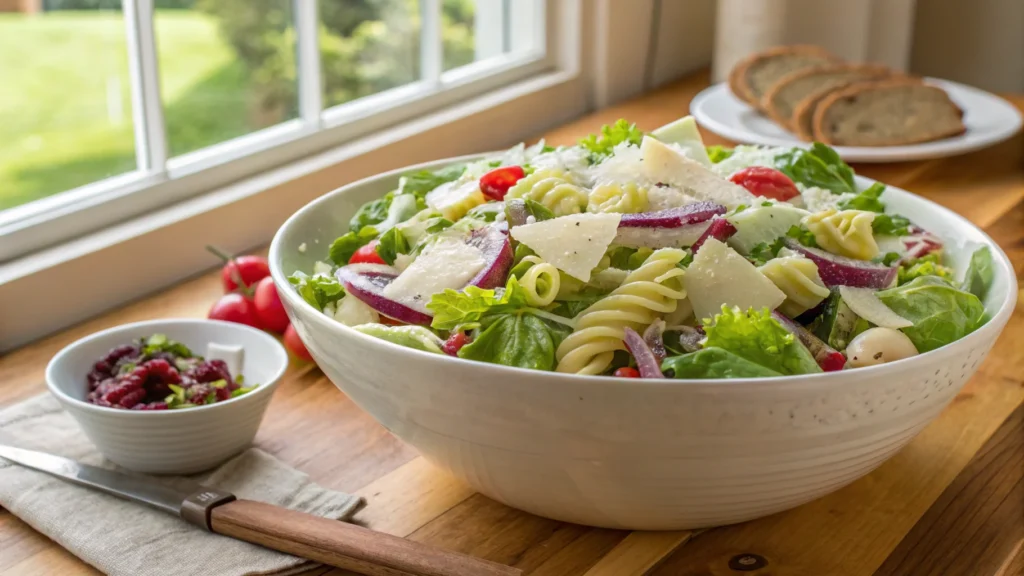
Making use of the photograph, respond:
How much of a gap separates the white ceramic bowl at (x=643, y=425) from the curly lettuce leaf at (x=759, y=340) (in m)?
0.07

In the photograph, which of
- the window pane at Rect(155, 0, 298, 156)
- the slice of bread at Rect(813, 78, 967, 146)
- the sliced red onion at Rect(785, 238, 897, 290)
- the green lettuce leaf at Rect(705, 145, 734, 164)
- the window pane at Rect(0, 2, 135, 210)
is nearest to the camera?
the sliced red onion at Rect(785, 238, 897, 290)

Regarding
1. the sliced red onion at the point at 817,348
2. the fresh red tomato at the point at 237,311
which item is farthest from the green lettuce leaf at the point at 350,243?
the sliced red onion at the point at 817,348

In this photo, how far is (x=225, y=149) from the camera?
1864mm

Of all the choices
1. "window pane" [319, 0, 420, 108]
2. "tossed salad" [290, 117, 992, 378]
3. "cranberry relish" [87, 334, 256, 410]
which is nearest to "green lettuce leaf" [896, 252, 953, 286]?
"tossed salad" [290, 117, 992, 378]

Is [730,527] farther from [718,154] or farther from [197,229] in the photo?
[197,229]

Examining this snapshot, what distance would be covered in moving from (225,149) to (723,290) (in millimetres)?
1140

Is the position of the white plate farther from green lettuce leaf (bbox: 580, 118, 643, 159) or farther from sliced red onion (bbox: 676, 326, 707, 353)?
sliced red onion (bbox: 676, 326, 707, 353)

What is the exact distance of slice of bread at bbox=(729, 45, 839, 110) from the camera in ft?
7.79

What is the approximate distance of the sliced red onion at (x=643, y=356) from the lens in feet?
2.93

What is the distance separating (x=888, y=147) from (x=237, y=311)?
50.6 inches

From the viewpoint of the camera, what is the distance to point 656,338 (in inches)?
37.8

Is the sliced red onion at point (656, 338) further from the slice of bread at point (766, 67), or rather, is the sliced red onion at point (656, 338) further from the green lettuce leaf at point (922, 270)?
the slice of bread at point (766, 67)

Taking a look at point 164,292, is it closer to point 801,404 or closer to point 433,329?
point 433,329

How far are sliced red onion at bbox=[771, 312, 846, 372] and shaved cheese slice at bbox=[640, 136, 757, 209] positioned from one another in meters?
0.17
